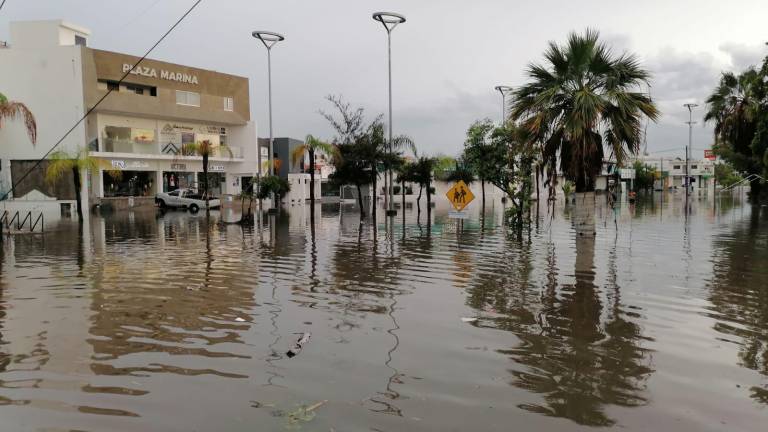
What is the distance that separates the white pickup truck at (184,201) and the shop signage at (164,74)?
1117cm

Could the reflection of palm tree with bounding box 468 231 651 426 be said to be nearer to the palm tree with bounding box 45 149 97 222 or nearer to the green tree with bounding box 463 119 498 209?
the green tree with bounding box 463 119 498 209

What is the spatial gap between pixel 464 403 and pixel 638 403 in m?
1.41

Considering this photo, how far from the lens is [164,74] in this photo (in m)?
49.1

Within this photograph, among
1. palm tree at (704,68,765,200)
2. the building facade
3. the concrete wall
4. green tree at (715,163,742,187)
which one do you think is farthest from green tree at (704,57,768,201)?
green tree at (715,163,742,187)

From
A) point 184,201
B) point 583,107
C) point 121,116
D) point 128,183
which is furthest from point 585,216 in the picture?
point 121,116

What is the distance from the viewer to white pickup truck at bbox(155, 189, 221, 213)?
41.3 m

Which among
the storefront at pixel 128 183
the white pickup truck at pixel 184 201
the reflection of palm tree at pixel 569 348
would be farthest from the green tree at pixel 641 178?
the reflection of palm tree at pixel 569 348

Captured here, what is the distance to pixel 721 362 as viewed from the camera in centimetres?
577

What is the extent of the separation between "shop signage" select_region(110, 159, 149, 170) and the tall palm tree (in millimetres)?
37582

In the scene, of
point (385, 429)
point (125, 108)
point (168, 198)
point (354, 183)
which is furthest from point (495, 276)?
point (125, 108)

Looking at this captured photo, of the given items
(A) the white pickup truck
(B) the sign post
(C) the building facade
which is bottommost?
(A) the white pickup truck

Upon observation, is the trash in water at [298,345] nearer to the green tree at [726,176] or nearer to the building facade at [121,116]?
the building facade at [121,116]

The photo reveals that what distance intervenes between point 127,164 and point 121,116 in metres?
3.94

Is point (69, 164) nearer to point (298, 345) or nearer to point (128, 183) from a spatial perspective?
point (128, 183)
